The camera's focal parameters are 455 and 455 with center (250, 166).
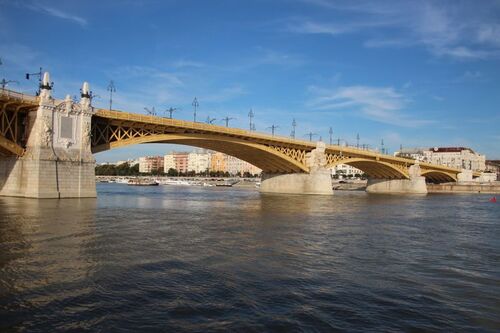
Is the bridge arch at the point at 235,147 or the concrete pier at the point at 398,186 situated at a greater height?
the bridge arch at the point at 235,147

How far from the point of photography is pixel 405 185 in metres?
108

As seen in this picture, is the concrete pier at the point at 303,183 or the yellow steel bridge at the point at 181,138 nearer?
the yellow steel bridge at the point at 181,138

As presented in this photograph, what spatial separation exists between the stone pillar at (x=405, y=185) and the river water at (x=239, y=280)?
3416 inches

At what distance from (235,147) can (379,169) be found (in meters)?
49.6

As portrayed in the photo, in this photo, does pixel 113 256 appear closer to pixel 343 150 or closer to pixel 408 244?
pixel 408 244

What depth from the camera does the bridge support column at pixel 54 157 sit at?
40.6 m

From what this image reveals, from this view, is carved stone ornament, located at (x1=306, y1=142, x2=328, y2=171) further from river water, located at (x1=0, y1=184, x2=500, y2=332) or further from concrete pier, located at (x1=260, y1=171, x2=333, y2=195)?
river water, located at (x1=0, y1=184, x2=500, y2=332)

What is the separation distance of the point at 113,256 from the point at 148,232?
6.96 meters

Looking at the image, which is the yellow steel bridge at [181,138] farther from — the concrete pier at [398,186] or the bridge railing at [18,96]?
the concrete pier at [398,186]

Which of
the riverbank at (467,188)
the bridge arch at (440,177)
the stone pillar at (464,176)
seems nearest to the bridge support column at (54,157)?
the riverbank at (467,188)

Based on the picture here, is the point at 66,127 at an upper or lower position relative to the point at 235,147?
lower

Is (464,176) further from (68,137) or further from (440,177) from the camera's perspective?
(68,137)

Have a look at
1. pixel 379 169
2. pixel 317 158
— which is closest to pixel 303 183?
pixel 317 158

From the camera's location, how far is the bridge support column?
40594 millimetres
